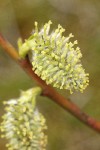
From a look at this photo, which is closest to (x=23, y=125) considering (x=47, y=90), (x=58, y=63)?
(x=47, y=90)

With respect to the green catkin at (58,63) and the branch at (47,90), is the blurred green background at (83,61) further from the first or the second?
the green catkin at (58,63)

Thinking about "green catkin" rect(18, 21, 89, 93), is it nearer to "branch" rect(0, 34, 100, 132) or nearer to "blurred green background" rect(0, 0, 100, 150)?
"branch" rect(0, 34, 100, 132)

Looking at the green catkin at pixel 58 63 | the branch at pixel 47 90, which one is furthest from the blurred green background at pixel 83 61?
the green catkin at pixel 58 63

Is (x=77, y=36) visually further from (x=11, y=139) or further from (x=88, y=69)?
(x=11, y=139)

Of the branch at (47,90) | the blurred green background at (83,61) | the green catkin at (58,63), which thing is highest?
the blurred green background at (83,61)

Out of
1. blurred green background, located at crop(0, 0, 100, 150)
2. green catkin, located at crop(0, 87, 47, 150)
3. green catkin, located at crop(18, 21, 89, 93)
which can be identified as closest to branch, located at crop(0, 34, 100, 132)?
green catkin, located at crop(0, 87, 47, 150)

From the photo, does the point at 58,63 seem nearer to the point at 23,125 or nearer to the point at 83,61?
the point at 23,125

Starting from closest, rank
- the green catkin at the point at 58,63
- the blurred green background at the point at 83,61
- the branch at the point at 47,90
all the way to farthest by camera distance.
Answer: the green catkin at the point at 58,63 → the branch at the point at 47,90 → the blurred green background at the point at 83,61
